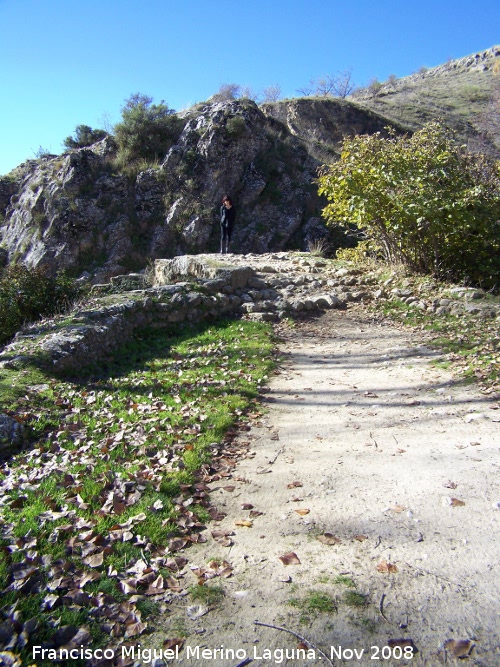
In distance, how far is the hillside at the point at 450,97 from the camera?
3544cm

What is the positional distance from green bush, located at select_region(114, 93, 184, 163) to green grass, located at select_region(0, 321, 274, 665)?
20.1 metres

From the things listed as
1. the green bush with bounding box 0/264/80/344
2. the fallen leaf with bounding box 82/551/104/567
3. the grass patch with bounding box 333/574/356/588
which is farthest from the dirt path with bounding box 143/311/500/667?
the green bush with bounding box 0/264/80/344

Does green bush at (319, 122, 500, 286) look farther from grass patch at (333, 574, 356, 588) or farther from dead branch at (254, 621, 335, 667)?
dead branch at (254, 621, 335, 667)

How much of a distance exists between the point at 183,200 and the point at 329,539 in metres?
21.6

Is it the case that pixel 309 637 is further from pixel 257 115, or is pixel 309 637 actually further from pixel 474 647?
pixel 257 115

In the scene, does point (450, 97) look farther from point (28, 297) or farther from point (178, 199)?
point (28, 297)

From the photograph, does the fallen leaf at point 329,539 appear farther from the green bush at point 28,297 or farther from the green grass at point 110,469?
the green bush at point 28,297

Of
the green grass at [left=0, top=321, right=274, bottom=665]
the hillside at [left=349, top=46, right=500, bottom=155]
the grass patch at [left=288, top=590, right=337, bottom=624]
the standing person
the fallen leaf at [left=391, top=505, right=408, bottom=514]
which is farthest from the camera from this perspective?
the hillside at [left=349, top=46, right=500, bottom=155]

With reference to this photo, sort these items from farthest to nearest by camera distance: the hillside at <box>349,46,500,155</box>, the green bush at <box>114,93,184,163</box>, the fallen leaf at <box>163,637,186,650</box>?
the hillside at <box>349,46,500,155</box>
the green bush at <box>114,93,184,163</box>
the fallen leaf at <box>163,637,186,650</box>

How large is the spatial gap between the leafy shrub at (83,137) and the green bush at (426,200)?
73.2 ft

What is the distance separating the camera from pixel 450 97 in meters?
42.9

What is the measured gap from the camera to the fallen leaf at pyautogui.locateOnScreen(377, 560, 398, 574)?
3.02 meters

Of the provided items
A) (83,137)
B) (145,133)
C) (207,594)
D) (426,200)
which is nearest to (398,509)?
(207,594)

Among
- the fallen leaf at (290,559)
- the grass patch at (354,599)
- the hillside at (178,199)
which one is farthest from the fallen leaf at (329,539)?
the hillside at (178,199)
